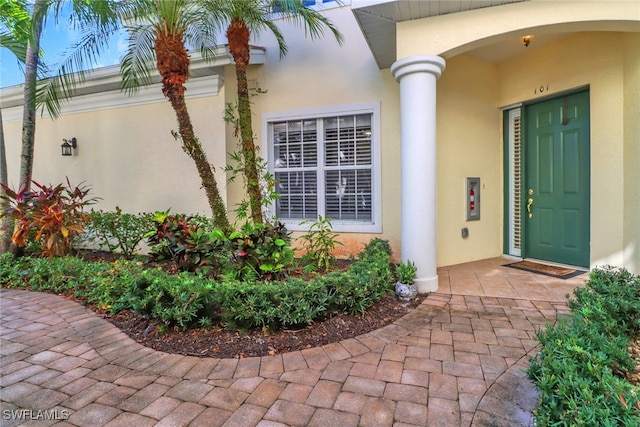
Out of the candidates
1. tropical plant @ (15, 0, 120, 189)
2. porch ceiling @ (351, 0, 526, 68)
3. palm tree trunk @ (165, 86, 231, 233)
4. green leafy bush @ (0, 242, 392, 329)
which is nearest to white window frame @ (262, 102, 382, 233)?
palm tree trunk @ (165, 86, 231, 233)

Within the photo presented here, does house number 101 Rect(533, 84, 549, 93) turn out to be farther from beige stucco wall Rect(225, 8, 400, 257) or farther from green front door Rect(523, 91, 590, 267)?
beige stucco wall Rect(225, 8, 400, 257)

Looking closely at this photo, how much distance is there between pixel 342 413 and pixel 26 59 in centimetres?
697

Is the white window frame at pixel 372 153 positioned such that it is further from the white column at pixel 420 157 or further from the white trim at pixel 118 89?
the white column at pixel 420 157

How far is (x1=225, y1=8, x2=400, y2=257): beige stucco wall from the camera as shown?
5.22 m

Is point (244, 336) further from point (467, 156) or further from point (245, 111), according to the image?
point (467, 156)

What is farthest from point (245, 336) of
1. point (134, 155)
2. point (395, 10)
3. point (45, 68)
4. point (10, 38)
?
point (10, 38)

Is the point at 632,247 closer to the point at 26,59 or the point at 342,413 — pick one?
the point at 342,413

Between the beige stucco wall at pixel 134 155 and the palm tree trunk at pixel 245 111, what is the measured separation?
52.9 inches

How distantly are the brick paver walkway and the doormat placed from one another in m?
1.66

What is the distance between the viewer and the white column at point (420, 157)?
3793 millimetres

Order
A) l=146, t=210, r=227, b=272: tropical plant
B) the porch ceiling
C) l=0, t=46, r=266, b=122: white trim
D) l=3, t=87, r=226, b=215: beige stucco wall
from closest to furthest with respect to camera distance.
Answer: the porch ceiling → l=146, t=210, r=227, b=272: tropical plant → l=0, t=46, r=266, b=122: white trim → l=3, t=87, r=226, b=215: beige stucco wall

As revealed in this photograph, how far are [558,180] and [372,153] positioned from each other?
2.72m

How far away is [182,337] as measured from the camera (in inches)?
114

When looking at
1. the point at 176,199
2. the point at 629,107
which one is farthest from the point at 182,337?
the point at 629,107
